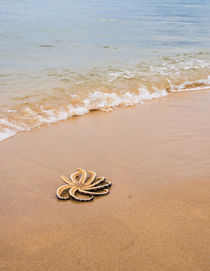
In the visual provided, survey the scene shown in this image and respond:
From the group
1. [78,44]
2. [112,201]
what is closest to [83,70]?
[78,44]

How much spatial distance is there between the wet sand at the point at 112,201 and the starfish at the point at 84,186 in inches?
3.3

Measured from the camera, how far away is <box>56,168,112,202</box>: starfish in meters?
2.84

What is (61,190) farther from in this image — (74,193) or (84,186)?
(84,186)

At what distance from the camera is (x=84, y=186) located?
2.95 meters

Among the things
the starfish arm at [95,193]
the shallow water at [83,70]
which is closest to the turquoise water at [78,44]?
the shallow water at [83,70]

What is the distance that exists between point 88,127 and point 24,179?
181cm

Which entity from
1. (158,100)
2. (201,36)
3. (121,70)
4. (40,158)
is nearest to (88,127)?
(40,158)

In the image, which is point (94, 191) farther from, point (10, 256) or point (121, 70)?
point (121, 70)

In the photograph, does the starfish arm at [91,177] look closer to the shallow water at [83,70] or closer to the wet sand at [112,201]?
the wet sand at [112,201]

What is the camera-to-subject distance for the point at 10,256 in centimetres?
217

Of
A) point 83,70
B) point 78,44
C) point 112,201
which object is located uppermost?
point 78,44

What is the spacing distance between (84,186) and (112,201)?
0.36 m

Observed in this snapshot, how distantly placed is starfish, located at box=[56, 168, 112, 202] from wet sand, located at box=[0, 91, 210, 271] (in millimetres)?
83

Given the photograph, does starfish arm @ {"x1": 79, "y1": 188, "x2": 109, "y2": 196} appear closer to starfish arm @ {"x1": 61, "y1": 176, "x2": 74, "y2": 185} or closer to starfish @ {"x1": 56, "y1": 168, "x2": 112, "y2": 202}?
starfish @ {"x1": 56, "y1": 168, "x2": 112, "y2": 202}
